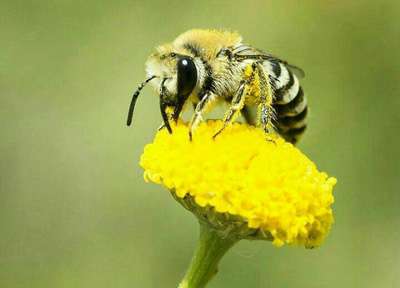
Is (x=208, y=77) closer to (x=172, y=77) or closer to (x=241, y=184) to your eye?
(x=172, y=77)

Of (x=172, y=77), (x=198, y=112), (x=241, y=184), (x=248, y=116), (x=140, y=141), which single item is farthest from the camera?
(x=140, y=141)

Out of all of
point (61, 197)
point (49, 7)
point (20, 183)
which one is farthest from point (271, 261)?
point (49, 7)

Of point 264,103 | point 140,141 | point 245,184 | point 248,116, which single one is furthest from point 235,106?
point 140,141

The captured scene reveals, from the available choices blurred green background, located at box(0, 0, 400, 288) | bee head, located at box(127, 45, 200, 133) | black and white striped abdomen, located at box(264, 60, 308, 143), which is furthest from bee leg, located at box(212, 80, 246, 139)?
blurred green background, located at box(0, 0, 400, 288)

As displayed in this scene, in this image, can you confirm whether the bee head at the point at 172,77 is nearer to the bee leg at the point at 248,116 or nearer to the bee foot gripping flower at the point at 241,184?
the bee foot gripping flower at the point at 241,184

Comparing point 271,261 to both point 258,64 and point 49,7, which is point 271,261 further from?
point 49,7

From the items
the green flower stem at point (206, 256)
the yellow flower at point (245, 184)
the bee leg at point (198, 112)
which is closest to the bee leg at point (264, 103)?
the yellow flower at point (245, 184)
